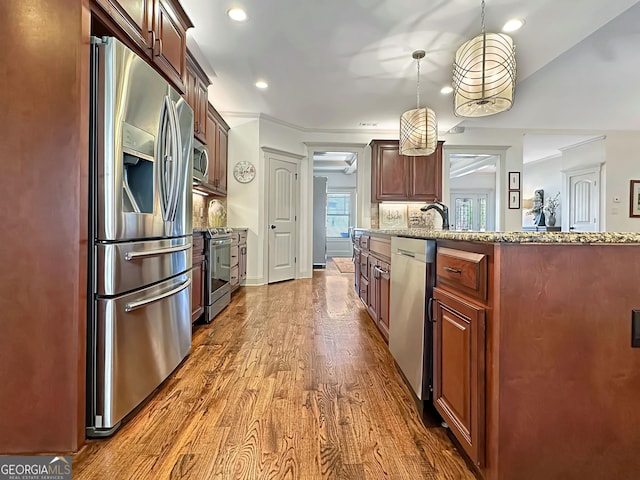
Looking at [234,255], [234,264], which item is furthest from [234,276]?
[234,255]

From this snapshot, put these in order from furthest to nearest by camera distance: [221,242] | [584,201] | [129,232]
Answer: [584,201], [221,242], [129,232]

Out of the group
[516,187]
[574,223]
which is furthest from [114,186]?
[574,223]

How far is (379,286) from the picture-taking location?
2.61 meters

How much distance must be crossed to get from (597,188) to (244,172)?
254 inches

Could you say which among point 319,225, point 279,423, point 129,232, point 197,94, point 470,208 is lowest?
point 279,423

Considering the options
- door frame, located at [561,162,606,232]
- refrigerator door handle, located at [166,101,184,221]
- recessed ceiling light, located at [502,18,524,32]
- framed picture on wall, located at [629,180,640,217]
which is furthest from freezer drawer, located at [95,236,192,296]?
framed picture on wall, located at [629,180,640,217]

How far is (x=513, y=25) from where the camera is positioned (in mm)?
2748

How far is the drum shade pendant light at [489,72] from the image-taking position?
2.21 meters

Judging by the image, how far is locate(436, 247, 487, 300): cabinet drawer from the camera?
3.52ft

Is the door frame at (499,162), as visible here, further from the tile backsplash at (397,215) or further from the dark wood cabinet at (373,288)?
the dark wood cabinet at (373,288)

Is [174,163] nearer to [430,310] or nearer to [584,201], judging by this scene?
[430,310]

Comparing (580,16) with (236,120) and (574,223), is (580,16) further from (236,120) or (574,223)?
(574,223)

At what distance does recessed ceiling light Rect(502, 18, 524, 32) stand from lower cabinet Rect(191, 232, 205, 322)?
307 centimetres

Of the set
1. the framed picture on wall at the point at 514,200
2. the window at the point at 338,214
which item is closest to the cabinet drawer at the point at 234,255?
the framed picture on wall at the point at 514,200
